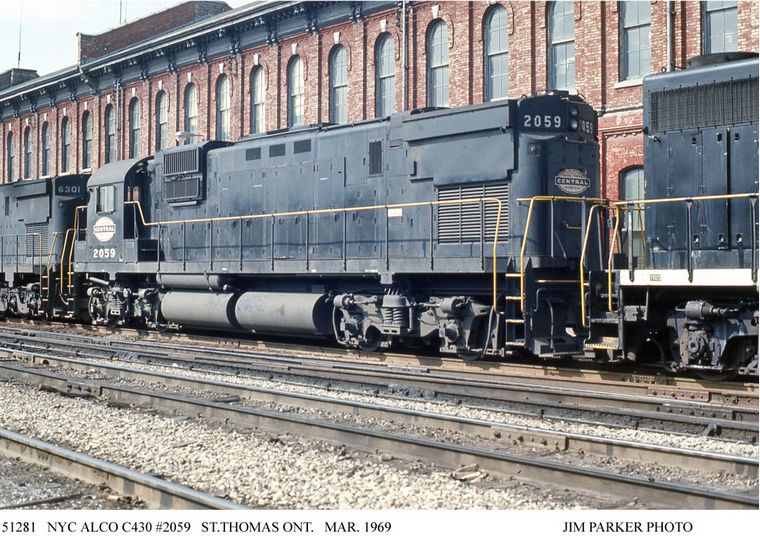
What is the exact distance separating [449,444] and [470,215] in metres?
6.05

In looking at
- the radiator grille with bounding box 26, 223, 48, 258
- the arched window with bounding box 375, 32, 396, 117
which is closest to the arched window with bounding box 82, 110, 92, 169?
the radiator grille with bounding box 26, 223, 48, 258

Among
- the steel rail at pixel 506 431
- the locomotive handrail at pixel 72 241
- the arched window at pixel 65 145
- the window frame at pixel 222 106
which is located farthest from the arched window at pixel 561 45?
the arched window at pixel 65 145

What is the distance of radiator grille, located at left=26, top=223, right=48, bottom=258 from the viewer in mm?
23172

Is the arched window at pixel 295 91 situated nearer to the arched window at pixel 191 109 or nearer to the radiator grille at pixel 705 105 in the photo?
the arched window at pixel 191 109

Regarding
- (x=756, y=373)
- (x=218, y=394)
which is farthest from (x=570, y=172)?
(x=218, y=394)

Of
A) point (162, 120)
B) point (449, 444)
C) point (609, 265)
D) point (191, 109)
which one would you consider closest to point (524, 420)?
point (449, 444)

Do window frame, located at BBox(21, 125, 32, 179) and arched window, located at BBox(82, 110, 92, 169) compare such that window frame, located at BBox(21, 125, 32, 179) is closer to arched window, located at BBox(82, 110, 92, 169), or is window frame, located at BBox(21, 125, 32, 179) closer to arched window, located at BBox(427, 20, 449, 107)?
arched window, located at BBox(82, 110, 92, 169)

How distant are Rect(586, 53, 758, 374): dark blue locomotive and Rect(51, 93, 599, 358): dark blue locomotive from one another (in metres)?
1.12

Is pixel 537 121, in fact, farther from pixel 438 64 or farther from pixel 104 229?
pixel 438 64

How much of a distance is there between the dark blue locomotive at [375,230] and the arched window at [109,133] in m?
17.0

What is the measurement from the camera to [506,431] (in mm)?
8234

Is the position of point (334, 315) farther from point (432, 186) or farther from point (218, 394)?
point (218, 394)

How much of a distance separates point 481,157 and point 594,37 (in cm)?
847
